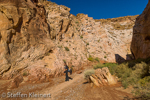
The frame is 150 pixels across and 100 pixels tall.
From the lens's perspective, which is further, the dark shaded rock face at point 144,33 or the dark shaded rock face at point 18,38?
the dark shaded rock face at point 144,33

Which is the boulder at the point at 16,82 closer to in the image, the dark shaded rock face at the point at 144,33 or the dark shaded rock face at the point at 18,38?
the dark shaded rock face at the point at 18,38

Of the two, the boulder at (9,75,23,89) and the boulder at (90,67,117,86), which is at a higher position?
the boulder at (90,67,117,86)

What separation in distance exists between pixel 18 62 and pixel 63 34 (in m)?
12.7

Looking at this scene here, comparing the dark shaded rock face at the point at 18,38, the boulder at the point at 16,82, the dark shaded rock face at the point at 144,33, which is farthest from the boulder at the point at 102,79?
the dark shaded rock face at the point at 144,33

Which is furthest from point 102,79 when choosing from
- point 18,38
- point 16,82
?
point 18,38

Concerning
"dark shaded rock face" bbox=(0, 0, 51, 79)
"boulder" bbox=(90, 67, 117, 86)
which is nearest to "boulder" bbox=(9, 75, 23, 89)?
"dark shaded rock face" bbox=(0, 0, 51, 79)

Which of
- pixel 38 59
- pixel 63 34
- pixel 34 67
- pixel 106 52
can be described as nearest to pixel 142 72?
pixel 34 67

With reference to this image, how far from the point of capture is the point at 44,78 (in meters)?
9.29

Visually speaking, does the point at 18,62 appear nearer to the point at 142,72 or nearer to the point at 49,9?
the point at 142,72

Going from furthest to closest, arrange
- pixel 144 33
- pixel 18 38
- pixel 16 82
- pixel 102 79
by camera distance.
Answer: pixel 144 33 → pixel 18 38 → pixel 16 82 → pixel 102 79

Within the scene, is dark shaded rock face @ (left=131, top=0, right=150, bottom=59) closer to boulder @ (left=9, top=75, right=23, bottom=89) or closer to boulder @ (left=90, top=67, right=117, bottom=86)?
boulder @ (left=90, top=67, right=117, bottom=86)

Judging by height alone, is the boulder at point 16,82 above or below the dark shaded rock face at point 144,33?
below

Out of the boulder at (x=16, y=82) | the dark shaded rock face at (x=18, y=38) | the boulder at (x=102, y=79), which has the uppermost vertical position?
the dark shaded rock face at (x=18, y=38)

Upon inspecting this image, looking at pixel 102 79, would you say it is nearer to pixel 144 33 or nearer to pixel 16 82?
pixel 16 82
